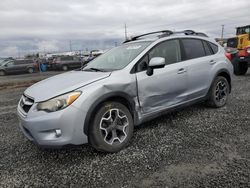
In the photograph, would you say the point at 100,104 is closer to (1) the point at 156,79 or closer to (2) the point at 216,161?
(1) the point at 156,79

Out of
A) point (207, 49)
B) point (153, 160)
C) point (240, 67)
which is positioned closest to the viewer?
point (153, 160)

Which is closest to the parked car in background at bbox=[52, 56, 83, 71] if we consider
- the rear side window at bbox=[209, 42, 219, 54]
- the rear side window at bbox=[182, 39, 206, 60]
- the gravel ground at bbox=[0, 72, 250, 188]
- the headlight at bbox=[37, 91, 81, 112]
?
the gravel ground at bbox=[0, 72, 250, 188]

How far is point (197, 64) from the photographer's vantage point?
436 centimetres

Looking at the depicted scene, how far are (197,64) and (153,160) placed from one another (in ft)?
7.40

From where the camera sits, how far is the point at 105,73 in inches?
133

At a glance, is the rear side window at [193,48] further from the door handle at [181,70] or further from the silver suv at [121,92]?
the door handle at [181,70]

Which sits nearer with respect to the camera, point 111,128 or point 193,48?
point 111,128

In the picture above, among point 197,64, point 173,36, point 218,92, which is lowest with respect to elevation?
point 218,92

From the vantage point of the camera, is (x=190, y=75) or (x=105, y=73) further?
(x=190, y=75)

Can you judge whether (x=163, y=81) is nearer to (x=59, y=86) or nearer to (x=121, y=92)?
(x=121, y=92)

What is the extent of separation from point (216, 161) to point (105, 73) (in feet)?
6.40

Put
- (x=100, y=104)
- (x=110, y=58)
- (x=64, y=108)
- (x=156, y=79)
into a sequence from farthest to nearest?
(x=110, y=58), (x=156, y=79), (x=100, y=104), (x=64, y=108)

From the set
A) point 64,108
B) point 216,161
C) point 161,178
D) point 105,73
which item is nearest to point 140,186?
point 161,178

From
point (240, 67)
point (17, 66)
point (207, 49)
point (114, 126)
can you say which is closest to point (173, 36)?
point (207, 49)
